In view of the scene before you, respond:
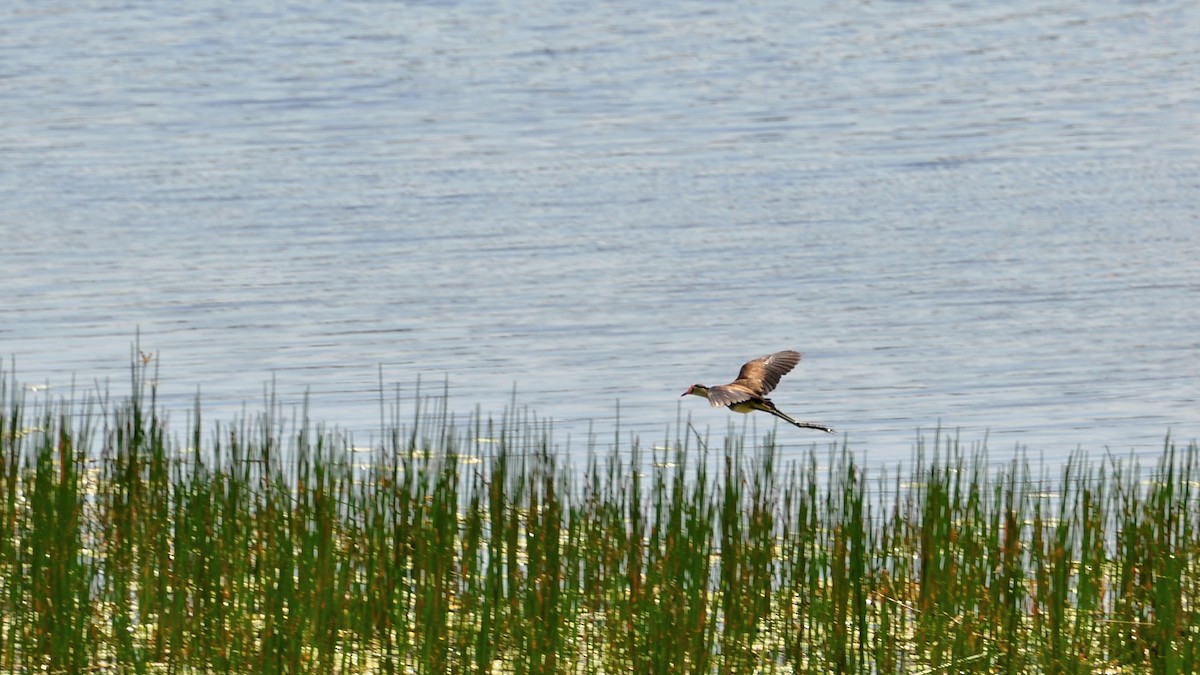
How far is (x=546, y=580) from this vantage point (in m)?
7.25

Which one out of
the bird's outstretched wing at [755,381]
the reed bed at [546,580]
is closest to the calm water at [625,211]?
the bird's outstretched wing at [755,381]

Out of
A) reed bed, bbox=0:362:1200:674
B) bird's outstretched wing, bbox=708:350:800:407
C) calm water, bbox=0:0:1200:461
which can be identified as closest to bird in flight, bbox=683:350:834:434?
bird's outstretched wing, bbox=708:350:800:407

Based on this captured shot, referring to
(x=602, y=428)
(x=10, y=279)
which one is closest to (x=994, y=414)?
(x=602, y=428)

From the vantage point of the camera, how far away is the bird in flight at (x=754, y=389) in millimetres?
7219

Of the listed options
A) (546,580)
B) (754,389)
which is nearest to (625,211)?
(754,389)

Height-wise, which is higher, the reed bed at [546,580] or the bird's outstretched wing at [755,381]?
the bird's outstretched wing at [755,381]

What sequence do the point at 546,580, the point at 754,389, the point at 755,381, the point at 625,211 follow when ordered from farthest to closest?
the point at 625,211, the point at 755,381, the point at 754,389, the point at 546,580

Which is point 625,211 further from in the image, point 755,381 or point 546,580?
point 546,580

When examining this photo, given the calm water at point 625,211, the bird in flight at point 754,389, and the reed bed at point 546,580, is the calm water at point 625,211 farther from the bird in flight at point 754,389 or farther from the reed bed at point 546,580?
the reed bed at point 546,580

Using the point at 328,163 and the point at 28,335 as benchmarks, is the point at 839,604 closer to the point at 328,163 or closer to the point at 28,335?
the point at 28,335

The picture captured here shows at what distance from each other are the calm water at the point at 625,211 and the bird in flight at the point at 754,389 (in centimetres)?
296

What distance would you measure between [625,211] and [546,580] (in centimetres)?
1139

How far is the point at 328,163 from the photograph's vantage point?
21.1 meters

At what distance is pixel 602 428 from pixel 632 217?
23.3 feet
